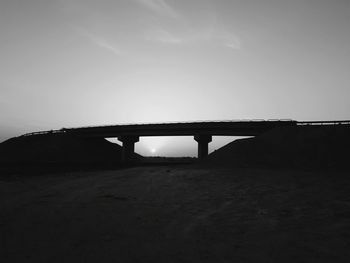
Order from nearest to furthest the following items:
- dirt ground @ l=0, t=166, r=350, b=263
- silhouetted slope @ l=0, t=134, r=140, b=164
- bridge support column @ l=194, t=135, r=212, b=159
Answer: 1. dirt ground @ l=0, t=166, r=350, b=263
2. bridge support column @ l=194, t=135, r=212, b=159
3. silhouetted slope @ l=0, t=134, r=140, b=164

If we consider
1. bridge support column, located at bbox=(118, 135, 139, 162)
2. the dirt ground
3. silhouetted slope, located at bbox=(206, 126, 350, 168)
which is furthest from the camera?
bridge support column, located at bbox=(118, 135, 139, 162)

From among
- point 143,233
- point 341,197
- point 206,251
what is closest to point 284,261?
point 206,251

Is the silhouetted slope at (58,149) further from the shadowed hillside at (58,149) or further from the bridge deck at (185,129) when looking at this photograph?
the bridge deck at (185,129)

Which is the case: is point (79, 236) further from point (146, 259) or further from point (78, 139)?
point (78, 139)

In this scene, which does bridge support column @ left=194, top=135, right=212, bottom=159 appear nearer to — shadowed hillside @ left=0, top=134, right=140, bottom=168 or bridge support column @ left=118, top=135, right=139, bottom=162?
bridge support column @ left=118, top=135, right=139, bottom=162

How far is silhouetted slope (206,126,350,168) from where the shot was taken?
3412 cm

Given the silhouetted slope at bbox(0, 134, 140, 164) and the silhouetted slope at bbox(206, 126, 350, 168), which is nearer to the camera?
the silhouetted slope at bbox(206, 126, 350, 168)

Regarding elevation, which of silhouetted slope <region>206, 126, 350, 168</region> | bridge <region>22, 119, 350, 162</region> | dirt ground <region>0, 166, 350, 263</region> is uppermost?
bridge <region>22, 119, 350, 162</region>

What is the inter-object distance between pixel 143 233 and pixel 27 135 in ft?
272

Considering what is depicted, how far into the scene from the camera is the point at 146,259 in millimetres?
8828

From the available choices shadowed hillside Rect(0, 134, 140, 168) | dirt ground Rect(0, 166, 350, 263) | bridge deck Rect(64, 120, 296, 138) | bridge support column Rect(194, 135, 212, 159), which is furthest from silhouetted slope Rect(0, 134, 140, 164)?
dirt ground Rect(0, 166, 350, 263)

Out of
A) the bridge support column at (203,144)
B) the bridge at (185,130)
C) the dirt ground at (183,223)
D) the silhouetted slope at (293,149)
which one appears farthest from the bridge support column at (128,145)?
the dirt ground at (183,223)

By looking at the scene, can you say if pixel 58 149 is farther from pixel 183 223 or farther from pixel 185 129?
pixel 183 223

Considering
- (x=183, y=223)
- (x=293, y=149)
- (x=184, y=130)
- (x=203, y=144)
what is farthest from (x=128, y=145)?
(x=183, y=223)
